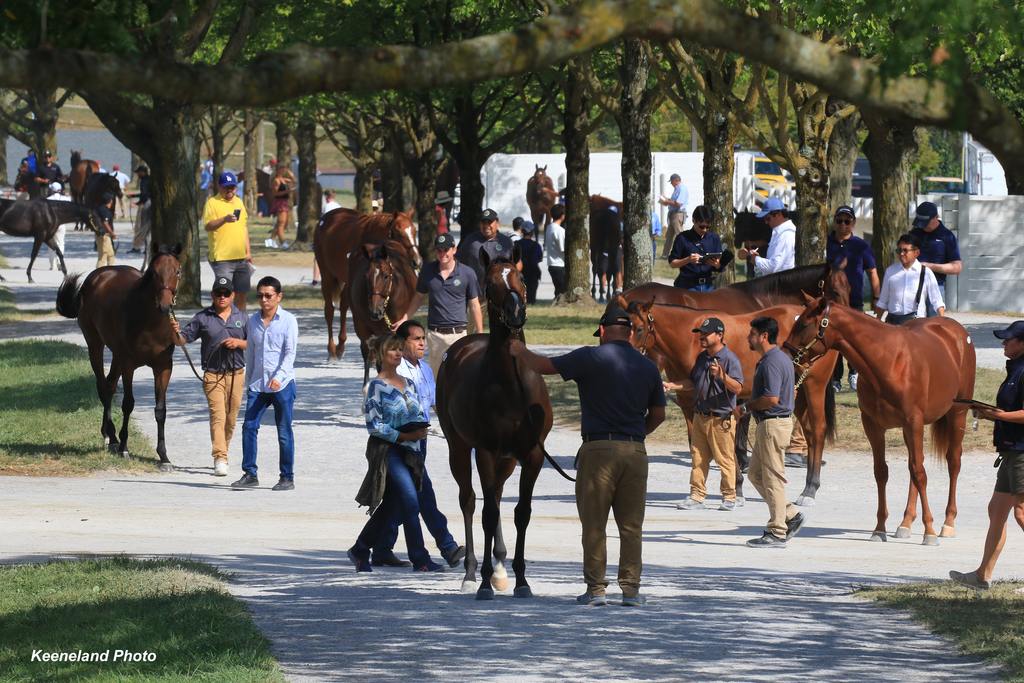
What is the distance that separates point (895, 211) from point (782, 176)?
33208 mm

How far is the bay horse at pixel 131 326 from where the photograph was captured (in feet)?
56.9

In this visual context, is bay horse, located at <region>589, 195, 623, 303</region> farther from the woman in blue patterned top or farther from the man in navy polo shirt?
the woman in blue patterned top

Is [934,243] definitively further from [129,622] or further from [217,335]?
[129,622]

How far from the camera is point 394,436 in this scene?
39.7 ft

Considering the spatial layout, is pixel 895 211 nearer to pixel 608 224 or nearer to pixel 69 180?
A: pixel 608 224

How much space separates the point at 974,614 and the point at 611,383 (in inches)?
106

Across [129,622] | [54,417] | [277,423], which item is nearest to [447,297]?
[277,423]

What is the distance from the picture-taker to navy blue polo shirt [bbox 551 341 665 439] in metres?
10.6

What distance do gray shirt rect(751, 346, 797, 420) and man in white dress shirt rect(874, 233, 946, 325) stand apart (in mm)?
5405

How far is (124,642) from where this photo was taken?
31.0ft

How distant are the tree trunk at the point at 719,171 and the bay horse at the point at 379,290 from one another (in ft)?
34.0

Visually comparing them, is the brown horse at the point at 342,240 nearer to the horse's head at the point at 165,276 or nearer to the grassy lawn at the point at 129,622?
A: the horse's head at the point at 165,276

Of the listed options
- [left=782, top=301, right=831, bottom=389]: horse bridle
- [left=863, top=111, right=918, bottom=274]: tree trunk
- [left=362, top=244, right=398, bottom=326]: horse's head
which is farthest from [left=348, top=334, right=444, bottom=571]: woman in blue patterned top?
[left=863, top=111, right=918, bottom=274]: tree trunk

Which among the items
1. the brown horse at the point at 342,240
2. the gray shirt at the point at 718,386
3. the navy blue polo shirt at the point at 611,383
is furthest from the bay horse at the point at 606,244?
the navy blue polo shirt at the point at 611,383
